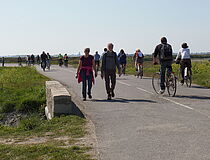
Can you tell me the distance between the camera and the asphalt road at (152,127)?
18.5 feet

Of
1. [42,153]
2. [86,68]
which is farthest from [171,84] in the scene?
[42,153]

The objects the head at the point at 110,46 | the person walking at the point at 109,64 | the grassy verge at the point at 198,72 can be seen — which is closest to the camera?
the head at the point at 110,46

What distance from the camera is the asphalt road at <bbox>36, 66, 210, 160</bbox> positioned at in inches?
222

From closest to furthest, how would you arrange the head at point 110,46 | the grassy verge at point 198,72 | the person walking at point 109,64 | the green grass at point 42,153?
the green grass at point 42,153
the head at point 110,46
the person walking at point 109,64
the grassy verge at point 198,72

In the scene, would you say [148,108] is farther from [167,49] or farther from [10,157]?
[10,157]

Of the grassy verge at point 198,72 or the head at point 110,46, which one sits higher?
the head at point 110,46

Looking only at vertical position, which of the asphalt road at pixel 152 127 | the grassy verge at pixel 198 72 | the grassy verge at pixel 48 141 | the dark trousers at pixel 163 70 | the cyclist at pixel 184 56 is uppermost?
the cyclist at pixel 184 56

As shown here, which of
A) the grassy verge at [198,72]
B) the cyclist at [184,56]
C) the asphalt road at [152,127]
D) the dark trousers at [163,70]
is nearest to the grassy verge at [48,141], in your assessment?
the asphalt road at [152,127]

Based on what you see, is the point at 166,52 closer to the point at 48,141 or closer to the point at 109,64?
the point at 109,64

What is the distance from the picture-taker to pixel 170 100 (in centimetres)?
1176

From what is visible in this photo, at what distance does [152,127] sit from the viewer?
7555mm

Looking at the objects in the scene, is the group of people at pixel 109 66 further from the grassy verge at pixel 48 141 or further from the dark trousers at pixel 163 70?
the grassy verge at pixel 48 141

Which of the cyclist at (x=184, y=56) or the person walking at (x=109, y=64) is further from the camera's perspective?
the cyclist at (x=184, y=56)

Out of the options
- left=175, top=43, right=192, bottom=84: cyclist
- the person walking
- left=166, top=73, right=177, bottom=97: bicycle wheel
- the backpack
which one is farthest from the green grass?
left=175, top=43, right=192, bottom=84: cyclist
